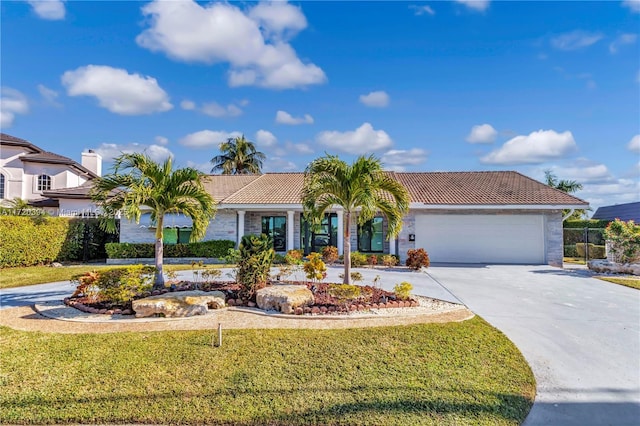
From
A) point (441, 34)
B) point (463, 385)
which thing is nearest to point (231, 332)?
point (463, 385)

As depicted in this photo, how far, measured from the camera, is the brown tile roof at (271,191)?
71.5ft

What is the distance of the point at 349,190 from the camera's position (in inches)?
448

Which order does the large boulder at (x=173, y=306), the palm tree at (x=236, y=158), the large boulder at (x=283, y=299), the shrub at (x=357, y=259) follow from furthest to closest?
the palm tree at (x=236, y=158)
the shrub at (x=357, y=259)
the large boulder at (x=283, y=299)
the large boulder at (x=173, y=306)

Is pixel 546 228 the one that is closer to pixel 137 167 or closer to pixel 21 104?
pixel 137 167

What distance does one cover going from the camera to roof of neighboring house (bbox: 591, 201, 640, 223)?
4005 centimetres

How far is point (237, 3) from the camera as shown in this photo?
43.9 feet

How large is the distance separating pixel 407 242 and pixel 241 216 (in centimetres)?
1115

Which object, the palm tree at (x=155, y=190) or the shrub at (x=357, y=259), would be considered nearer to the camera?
the palm tree at (x=155, y=190)

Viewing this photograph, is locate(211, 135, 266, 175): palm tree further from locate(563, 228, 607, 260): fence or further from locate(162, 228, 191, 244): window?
locate(563, 228, 607, 260): fence

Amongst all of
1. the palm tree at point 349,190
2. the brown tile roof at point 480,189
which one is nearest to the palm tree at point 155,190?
the palm tree at point 349,190

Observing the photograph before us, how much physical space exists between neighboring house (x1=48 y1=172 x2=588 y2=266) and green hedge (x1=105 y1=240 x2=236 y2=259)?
780 mm

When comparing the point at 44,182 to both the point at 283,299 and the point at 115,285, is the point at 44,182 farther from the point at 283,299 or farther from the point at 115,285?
the point at 283,299

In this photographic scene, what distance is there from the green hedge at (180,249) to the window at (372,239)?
8.74 metres

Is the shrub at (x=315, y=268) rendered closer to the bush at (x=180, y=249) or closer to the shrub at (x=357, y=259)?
the shrub at (x=357, y=259)
